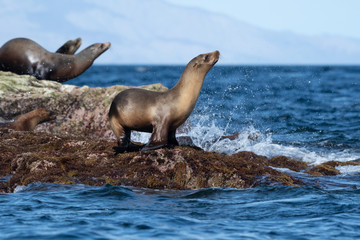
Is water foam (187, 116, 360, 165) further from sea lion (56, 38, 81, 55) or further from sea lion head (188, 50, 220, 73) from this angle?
sea lion (56, 38, 81, 55)

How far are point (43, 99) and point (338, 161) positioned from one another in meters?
6.56

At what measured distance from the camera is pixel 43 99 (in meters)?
12.5

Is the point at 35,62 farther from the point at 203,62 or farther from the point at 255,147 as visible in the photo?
the point at 203,62

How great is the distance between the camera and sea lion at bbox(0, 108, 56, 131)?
36.3 ft

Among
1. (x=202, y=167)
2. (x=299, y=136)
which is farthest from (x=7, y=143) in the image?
Answer: (x=299, y=136)

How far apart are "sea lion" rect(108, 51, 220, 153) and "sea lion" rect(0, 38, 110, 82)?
628 centimetres

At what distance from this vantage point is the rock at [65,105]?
12211 millimetres

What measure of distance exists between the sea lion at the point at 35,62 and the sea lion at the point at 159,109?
20.6 feet

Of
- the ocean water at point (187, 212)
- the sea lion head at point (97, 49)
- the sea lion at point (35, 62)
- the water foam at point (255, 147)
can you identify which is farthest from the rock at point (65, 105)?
the ocean water at point (187, 212)

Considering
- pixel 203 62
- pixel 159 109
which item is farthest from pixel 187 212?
pixel 203 62

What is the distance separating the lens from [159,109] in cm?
823

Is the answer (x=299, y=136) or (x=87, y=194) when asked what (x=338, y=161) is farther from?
(x=87, y=194)

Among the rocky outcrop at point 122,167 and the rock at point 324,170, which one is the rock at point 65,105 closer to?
the rocky outcrop at point 122,167

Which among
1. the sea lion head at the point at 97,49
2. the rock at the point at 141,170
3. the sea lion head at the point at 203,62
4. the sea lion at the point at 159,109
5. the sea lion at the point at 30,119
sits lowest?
the rock at the point at 141,170
